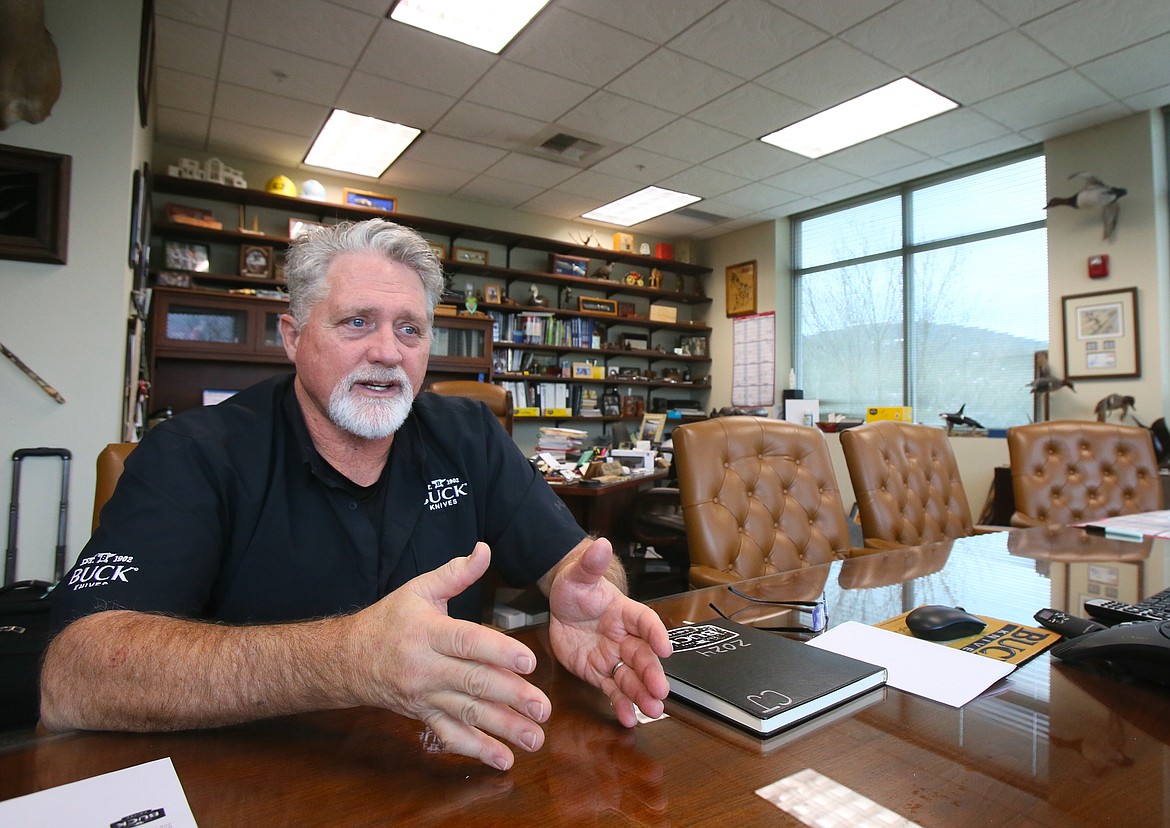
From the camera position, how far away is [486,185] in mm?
5723

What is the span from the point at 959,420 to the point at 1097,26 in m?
2.56

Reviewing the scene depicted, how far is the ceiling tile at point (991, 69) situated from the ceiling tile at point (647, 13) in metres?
1.49

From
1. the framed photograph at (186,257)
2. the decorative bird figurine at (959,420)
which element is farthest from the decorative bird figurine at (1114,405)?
the framed photograph at (186,257)

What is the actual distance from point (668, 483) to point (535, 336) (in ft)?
8.62

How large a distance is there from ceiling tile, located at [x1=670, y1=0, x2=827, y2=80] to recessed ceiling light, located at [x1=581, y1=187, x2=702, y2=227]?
207 cm

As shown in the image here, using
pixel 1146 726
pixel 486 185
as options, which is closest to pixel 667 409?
pixel 486 185

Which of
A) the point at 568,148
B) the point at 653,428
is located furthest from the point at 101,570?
the point at 653,428

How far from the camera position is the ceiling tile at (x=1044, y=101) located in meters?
3.81

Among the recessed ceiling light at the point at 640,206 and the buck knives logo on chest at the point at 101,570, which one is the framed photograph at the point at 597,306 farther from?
the buck knives logo on chest at the point at 101,570

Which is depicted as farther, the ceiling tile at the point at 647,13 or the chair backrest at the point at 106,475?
the ceiling tile at the point at 647,13

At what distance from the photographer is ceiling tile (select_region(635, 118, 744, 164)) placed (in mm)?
4477

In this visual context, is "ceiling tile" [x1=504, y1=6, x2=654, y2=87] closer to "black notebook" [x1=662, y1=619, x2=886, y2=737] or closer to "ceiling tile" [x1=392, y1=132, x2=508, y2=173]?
"ceiling tile" [x1=392, y1=132, x2=508, y2=173]

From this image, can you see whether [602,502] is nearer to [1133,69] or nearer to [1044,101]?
[1044,101]

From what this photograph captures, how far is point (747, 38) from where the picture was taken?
11.2 feet
